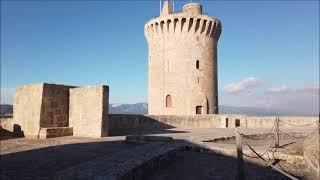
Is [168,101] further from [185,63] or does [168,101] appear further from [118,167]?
[118,167]

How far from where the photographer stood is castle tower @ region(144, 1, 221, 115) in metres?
29.3

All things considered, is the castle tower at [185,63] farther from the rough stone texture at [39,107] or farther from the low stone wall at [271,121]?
the rough stone texture at [39,107]

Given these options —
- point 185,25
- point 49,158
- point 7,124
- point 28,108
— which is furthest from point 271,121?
point 49,158

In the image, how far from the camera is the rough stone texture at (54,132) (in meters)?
14.0

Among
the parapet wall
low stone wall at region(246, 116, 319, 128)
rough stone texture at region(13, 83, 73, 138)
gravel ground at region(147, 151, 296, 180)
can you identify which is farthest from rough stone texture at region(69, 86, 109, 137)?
low stone wall at region(246, 116, 319, 128)

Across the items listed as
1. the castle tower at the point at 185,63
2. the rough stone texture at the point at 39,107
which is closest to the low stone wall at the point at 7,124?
the rough stone texture at the point at 39,107

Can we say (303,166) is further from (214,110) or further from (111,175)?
(214,110)

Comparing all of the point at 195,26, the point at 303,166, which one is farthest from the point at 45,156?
the point at 195,26

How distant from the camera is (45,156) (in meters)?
9.02

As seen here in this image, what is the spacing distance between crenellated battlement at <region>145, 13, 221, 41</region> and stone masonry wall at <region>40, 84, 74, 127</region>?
1602 cm

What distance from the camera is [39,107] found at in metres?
14.6

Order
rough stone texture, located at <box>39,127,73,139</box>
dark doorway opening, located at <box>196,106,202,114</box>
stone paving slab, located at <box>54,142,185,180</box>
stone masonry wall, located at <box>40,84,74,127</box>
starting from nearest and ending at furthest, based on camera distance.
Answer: stone paving slab, located at <box>54,142,185,180</box> < rough stone texture, located at <box>39,127,73,139</box> < stone masonry wall, located at <box>40,84,74,127</box> < dark doorway opening, located at <box>196,106,202,114</box>

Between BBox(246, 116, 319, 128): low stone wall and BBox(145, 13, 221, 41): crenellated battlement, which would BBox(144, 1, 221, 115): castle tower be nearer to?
BBox(145, 13, 221, 41): crenellated battlement

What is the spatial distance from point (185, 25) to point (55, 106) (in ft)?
56.7
